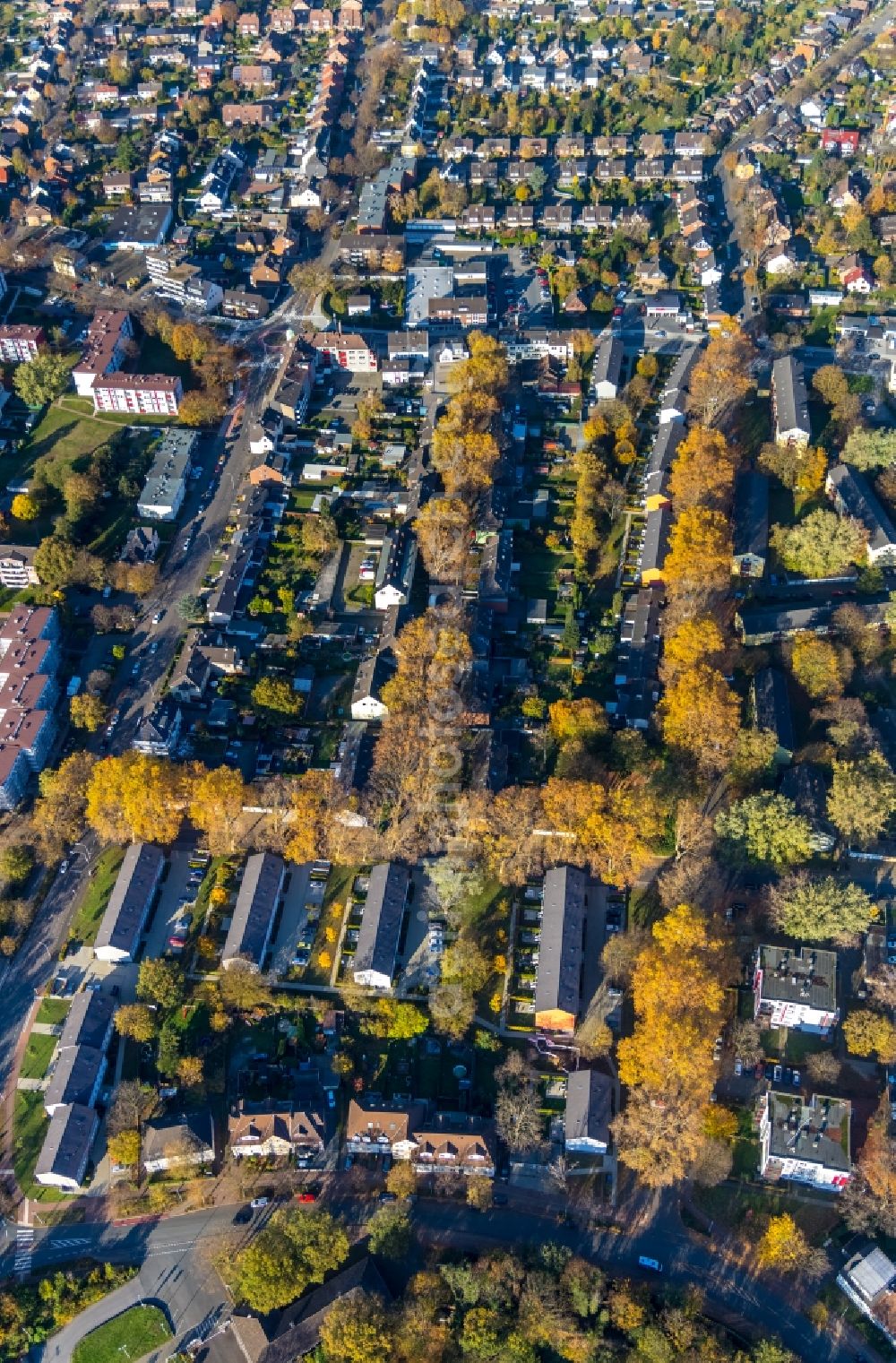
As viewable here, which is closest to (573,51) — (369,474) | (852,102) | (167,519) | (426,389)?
(852,102)

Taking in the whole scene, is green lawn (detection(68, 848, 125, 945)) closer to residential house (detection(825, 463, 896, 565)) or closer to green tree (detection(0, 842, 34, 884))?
green tree (detection(0, 842, 34, 884))

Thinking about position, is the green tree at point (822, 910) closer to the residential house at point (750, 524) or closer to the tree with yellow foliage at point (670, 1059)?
the tree with yellow foliage at point (670, 1059)

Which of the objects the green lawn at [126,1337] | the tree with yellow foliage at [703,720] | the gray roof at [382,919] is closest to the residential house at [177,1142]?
the green lawn at [126,1337]

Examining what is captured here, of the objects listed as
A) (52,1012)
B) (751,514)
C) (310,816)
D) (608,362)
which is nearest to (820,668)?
(751,514)

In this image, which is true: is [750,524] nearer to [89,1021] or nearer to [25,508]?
[25,508]

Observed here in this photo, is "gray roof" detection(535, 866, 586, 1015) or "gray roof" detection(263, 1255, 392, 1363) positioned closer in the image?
"gray roof" detection(263, 1255, 392, 1363)

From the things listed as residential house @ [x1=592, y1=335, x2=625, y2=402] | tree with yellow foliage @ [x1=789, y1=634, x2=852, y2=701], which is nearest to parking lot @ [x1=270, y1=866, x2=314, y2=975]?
tree with yellow foliage @ [x1=789, y1=634, x2=852, y2=701]
